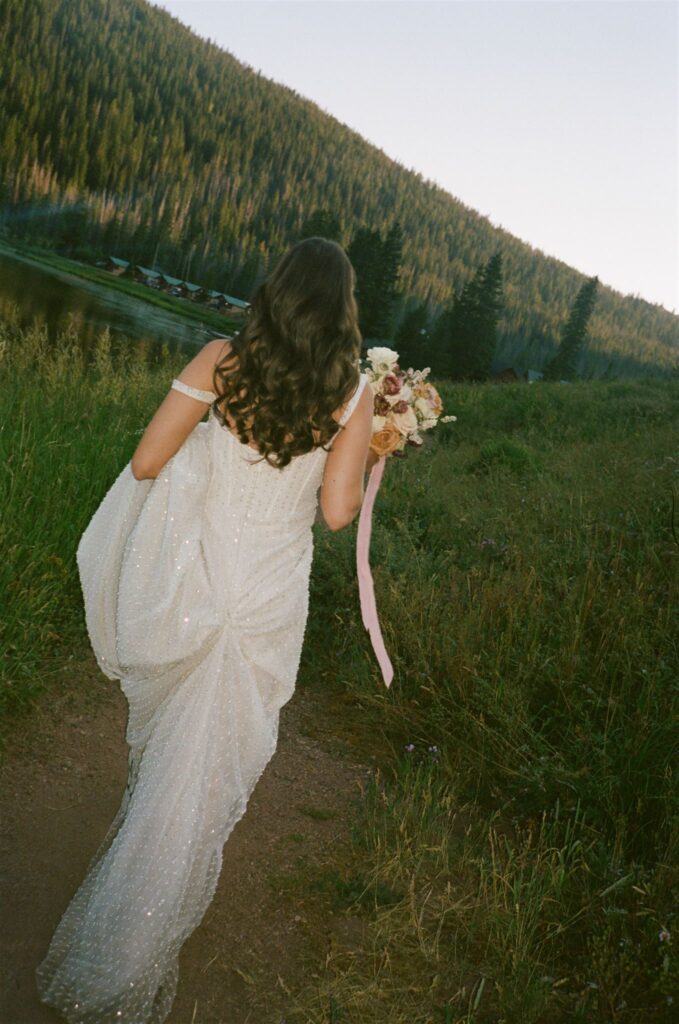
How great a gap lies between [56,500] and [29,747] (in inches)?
64.8

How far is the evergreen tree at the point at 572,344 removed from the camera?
55250mm

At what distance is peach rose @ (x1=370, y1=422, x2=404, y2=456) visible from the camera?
123 inches

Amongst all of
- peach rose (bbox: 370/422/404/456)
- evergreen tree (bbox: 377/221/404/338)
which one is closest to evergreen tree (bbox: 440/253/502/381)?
evergreen tree (bbox: 377/221/404/338)

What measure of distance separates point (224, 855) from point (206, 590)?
1.38 m

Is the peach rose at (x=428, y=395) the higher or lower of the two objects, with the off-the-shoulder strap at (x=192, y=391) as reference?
higher

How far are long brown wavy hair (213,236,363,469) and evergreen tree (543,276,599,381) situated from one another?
178 ft

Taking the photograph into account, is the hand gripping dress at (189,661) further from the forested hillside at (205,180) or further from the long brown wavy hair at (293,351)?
the forested hillside at (205,180)

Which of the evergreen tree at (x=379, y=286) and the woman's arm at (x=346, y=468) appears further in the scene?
the evergreen tree at (x=379, y=286)

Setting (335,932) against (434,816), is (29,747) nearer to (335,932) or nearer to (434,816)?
(335,932)

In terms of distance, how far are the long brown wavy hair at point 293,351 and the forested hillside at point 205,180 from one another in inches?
3034

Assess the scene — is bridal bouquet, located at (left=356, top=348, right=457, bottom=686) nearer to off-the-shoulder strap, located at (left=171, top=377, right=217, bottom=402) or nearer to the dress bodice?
the dress bodice

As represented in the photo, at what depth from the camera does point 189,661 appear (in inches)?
104

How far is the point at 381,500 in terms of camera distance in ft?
25.2

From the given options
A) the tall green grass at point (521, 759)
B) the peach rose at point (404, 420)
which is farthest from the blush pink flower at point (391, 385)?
the tall green grass at point (521, 759)
